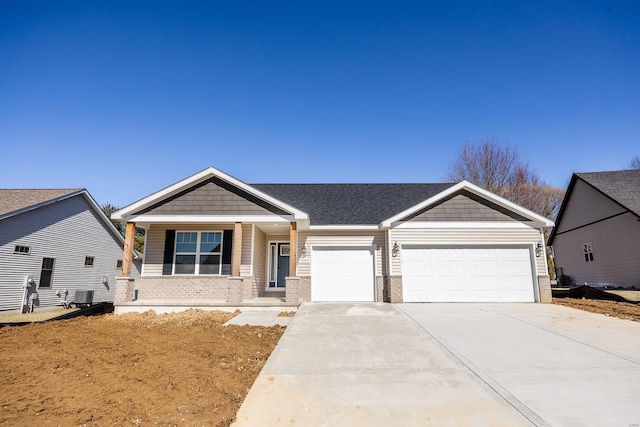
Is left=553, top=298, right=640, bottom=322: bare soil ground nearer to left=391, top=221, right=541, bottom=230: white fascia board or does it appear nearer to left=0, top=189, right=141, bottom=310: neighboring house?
left=391, top=221, right=541, bottom=230: white fascia board

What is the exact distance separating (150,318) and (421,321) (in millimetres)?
7907

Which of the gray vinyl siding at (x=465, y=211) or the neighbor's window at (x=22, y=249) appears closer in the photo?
the gray vinyl siding at (x=465, y=211)

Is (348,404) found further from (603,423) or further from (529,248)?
(529,248)

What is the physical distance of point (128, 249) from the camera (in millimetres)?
11562

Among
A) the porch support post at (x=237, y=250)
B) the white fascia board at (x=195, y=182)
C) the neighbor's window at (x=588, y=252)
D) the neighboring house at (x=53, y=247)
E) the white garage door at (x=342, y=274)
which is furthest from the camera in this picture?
the neighbor's window at (x=588, y=252)

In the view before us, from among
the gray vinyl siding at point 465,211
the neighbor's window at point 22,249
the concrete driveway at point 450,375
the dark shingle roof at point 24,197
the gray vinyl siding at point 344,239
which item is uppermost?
the dark shingle roof at point 24,197

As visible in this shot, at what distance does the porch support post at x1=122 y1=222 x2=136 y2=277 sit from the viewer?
11.3 metres

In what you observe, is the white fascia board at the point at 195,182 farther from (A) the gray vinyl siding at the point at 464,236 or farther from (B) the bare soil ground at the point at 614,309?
→ (B) the bare soil ground at the point at 614,309

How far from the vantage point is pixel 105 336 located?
7137 millimetres

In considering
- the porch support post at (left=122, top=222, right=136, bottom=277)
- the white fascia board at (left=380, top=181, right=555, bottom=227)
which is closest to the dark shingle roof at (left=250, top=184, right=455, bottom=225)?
the white fascia board at (left=380, top=181, right=555, bottom=227)

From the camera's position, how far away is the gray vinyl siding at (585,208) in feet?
57.0

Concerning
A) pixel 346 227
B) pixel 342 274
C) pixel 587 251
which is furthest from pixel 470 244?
pixel 587 251

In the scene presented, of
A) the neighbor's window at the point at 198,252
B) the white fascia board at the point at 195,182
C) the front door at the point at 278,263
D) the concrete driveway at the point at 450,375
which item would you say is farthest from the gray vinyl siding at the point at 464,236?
the neighbor's window at the point at 198,252

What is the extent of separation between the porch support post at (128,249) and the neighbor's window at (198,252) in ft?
5.19
